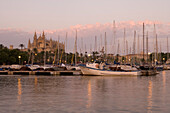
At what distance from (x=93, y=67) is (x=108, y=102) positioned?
42.1 meters

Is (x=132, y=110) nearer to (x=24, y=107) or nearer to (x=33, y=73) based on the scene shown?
(x=24, y=107)

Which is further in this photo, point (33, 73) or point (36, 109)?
point (33, 73)

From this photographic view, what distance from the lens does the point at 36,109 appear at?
20.1 metres

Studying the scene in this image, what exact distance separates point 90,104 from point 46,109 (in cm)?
405

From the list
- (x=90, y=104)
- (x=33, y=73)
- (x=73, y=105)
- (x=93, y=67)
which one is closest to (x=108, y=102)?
(x=90, y=104)

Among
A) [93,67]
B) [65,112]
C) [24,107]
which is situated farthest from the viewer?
[93,67]

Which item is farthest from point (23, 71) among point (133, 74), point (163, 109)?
point (163, 109)

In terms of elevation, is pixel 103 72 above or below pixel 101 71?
below

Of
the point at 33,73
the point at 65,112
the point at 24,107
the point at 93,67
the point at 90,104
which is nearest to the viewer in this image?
the point at 65,112

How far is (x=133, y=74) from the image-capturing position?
66000 millimetres

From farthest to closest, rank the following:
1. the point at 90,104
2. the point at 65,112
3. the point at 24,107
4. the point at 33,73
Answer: the point at 33,73
the point at 90,104
the point at 24,107
the point at 65,112

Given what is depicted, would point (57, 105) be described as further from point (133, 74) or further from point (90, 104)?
point (133, 74)

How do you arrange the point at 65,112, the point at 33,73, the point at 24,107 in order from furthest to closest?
the point at 33,73, the point at 24,107, the point at 65,112

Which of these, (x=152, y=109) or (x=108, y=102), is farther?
(x=108, y=102)
